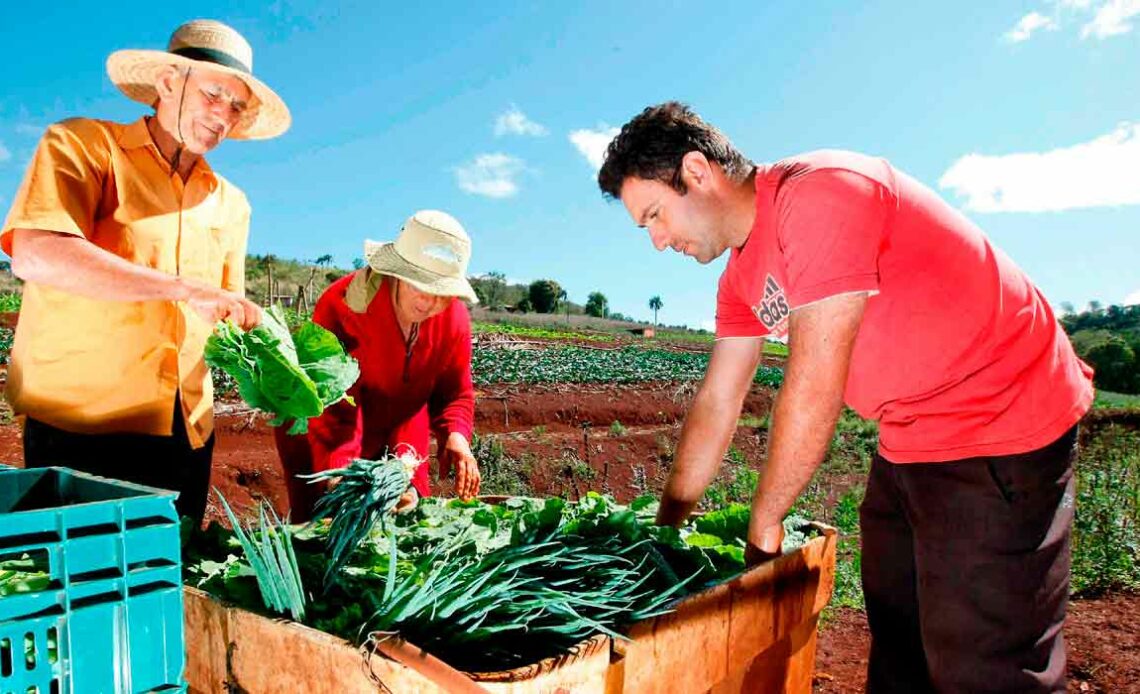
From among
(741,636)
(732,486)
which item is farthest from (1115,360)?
(741,636)

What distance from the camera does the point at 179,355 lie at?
90.3 inches

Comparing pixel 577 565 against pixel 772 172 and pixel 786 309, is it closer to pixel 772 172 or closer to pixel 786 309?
pixel 786 309

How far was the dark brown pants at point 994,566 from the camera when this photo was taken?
1780 mm

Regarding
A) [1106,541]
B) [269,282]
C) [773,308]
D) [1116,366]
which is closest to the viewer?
[773,308]

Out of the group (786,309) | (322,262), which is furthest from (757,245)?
(322,262)

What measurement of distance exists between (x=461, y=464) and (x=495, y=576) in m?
1.45

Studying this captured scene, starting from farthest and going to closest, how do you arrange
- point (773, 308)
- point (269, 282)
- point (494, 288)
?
point (494, 288) → point (269, 282) → point (773, 308)

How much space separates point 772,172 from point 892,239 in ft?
1.07

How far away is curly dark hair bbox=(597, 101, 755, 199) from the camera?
1.89 metres

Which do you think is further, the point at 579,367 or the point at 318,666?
the point at 579,367

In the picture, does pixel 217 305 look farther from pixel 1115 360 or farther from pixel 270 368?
pixel 1115 360

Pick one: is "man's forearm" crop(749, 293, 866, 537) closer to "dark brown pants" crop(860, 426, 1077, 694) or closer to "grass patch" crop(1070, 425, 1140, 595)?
"dark brown pants" crop(860, 426, 1077, 694)

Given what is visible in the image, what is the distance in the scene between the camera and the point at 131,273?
6.25 ft

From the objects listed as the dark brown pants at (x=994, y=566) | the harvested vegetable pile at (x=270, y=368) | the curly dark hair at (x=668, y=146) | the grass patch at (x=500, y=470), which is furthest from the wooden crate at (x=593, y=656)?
the grass patch at (x=500, y=470)
